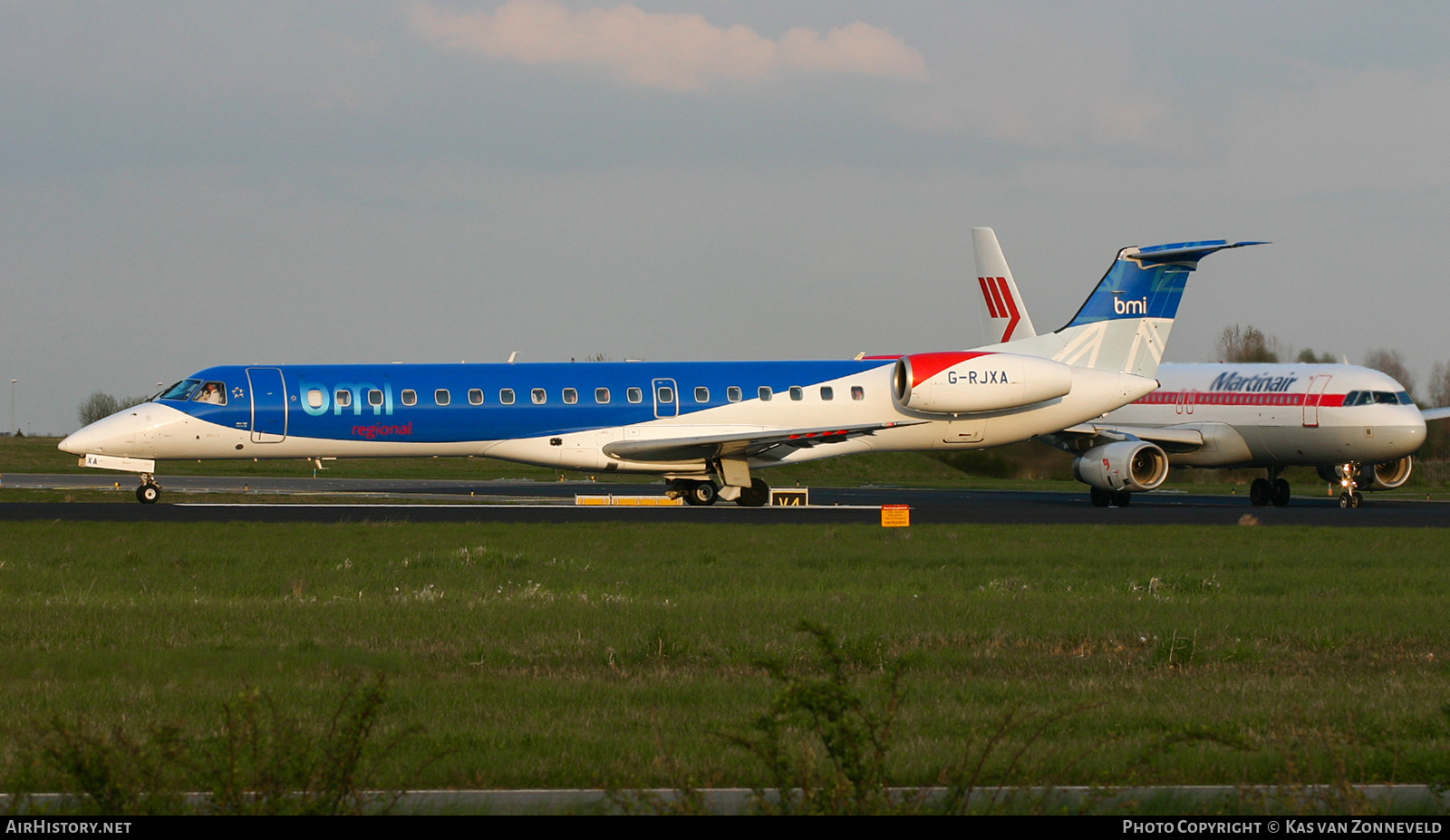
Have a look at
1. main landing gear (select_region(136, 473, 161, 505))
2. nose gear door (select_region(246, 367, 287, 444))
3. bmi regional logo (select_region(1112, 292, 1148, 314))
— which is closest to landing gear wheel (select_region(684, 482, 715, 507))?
nose gear door (select_region(246, 367, 287, 444))

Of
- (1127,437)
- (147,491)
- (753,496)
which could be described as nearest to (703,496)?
(753,496)

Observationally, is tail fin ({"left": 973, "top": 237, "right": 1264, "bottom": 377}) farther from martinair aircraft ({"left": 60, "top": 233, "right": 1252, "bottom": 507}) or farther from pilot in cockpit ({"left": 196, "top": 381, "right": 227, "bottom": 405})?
pilot in cockpit ({"left": 196, "top": 381, "right": 227, "bottom": 405})

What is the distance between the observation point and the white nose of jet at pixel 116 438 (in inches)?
1254

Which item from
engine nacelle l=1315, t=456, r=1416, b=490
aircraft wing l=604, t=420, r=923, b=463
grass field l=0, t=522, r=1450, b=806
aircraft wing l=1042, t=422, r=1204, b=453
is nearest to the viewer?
grass field l=0, t=522, r=1450, b=806

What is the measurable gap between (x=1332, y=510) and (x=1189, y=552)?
16133mm

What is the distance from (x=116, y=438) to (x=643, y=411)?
12570 mm

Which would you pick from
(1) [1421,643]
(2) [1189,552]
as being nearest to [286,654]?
(1) [1421,643]

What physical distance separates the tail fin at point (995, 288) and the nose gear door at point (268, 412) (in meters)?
29.4

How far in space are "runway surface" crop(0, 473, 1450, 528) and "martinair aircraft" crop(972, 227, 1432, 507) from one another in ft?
3.37

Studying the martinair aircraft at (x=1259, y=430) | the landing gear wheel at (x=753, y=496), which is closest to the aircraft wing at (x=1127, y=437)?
the martinair aircraft at (x=1259, y=430)

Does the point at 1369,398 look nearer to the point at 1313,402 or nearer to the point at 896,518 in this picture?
the point at 1313,402

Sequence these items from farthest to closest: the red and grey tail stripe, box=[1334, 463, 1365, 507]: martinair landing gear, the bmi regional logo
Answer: the red and grey tail stripe, box=[1334, 463, 1365, 507]: martinair landing gear, the bmi regional logo

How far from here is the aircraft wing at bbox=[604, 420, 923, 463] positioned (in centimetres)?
3272

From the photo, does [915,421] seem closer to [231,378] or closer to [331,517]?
[331,517]
